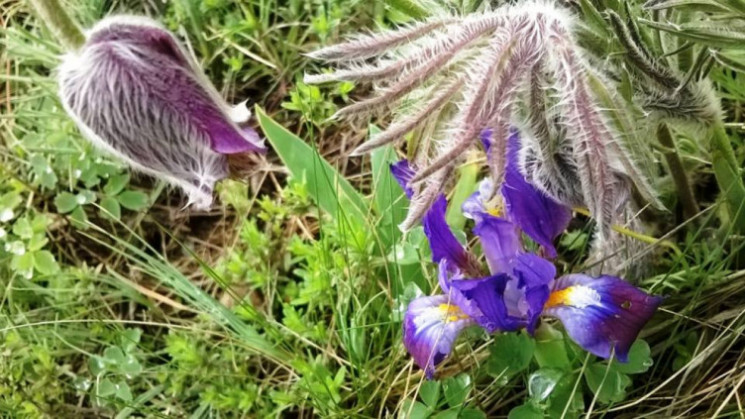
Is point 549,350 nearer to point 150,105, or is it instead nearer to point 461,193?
point 461,193

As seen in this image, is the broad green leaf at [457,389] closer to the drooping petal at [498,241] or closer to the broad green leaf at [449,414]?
the broad green leaf at [449,414]

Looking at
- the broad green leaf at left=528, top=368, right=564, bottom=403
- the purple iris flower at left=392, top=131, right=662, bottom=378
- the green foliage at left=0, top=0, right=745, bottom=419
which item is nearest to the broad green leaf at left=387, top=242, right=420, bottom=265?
the green foliage at left=0, top=0, right=745, bottom=419

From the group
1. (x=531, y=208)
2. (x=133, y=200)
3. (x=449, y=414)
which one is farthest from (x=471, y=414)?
(x=133, y=200)

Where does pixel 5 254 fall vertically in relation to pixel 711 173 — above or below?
below

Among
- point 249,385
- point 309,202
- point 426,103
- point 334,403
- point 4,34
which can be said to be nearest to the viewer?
point 426,103

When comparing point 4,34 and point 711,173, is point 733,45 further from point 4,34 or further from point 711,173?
point 4,34

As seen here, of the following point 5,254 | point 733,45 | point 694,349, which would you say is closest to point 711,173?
point 694,349

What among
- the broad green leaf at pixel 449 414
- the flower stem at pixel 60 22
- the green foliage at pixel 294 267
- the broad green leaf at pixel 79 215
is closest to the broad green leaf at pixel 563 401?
the green foliage at pixel 294 267
